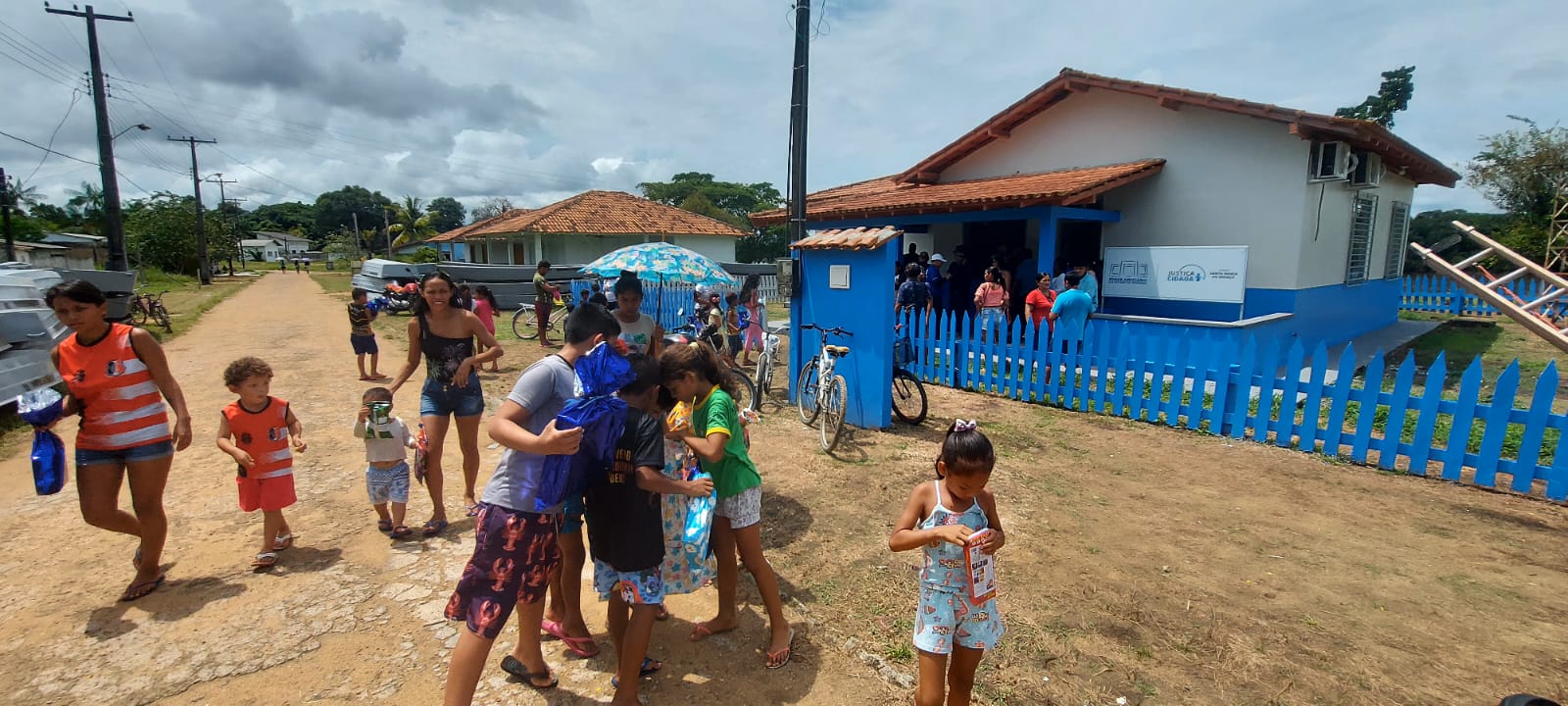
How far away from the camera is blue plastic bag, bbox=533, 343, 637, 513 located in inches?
88.6

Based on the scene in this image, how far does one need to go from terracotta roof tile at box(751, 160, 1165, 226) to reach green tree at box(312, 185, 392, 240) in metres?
92.7

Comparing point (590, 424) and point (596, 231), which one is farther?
point (596, 231)

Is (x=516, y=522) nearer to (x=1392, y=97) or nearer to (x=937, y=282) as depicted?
(x=937, y=282)

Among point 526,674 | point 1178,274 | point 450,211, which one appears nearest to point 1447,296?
point 1178,274

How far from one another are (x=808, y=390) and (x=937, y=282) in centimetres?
587

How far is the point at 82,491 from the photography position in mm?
3123

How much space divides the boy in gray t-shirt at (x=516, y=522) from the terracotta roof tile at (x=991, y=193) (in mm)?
7711

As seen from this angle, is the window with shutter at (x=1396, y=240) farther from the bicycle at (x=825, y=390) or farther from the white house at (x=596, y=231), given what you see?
the white house at (x=596, y=231)

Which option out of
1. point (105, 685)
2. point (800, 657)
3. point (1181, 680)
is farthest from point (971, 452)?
point (105, 685)

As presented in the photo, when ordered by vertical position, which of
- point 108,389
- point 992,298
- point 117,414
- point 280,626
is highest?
point 992,298

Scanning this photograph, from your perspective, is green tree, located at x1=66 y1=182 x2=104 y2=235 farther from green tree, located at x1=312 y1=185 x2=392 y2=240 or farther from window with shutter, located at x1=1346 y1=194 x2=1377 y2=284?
window with shutter, located at x1=1346 y1=194 x2=1377 y2=284

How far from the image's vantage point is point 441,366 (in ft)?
12.8

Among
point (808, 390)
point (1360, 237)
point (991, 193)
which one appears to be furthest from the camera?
point (1360, 237)

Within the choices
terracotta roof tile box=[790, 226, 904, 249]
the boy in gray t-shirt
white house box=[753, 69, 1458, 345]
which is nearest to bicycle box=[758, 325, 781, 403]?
terracotta roof tile box=[790, 226, 904, 249]
